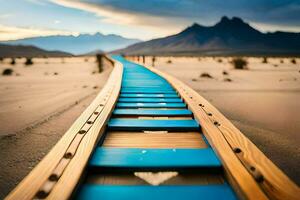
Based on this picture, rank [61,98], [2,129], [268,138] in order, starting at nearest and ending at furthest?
[268,138]
[2,129]
[61,98]

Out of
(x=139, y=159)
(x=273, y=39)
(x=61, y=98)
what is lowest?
(x=61, y=98)

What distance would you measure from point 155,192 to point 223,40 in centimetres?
15517

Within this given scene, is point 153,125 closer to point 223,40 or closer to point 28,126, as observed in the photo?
point 28,126

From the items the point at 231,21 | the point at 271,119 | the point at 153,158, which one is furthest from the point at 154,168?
the point at 231,21

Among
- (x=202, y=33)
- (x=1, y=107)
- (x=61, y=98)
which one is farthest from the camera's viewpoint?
(x=202, y=33)

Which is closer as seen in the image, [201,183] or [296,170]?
[201,183]

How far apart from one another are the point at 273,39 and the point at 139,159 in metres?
165

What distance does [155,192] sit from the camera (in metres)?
1.31

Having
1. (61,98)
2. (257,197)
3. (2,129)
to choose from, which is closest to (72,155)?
(257,197)

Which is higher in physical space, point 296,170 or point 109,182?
point 109,182

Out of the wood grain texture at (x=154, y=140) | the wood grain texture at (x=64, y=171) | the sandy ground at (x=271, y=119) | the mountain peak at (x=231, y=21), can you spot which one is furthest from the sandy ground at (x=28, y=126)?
the mountain peak at (x=231, y=21)

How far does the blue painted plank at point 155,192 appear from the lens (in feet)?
4.17

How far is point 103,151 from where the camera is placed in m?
1.71

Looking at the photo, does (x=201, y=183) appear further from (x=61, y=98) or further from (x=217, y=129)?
(x=61, y=98)
